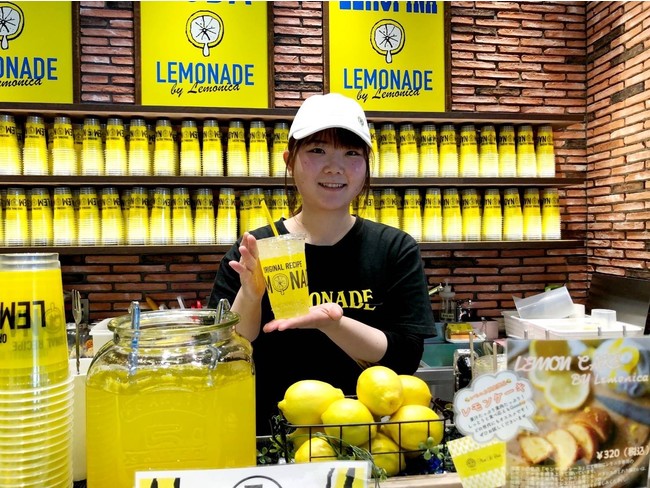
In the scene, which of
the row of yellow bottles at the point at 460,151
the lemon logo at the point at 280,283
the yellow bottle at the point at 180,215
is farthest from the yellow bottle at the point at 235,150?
the lemon logo at the point at 280,283

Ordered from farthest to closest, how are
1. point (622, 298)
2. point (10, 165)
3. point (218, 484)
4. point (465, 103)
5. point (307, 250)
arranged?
point (465, 103)
point (622, 298)
point (10, 165)
point (307, 250)
point (218, 484)

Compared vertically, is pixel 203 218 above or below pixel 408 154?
below

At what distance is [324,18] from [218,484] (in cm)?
328

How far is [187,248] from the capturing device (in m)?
2.91

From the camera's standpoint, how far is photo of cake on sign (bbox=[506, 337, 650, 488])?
0.71 metres

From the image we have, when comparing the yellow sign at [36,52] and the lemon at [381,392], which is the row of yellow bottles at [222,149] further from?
the lemon at [381,392]

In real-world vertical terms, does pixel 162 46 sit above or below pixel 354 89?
above

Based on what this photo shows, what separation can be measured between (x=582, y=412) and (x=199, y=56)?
10.1 feet

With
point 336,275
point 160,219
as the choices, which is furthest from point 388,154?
point 336,275

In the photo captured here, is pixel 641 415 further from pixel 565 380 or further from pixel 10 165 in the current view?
pixel 10 165

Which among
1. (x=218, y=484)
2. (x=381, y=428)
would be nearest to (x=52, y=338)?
(x=218, y=484)

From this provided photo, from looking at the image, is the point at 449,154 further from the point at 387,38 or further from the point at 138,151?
the point at 138,151

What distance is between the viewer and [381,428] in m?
0.81

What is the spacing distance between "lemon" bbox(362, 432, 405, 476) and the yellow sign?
310 cm
